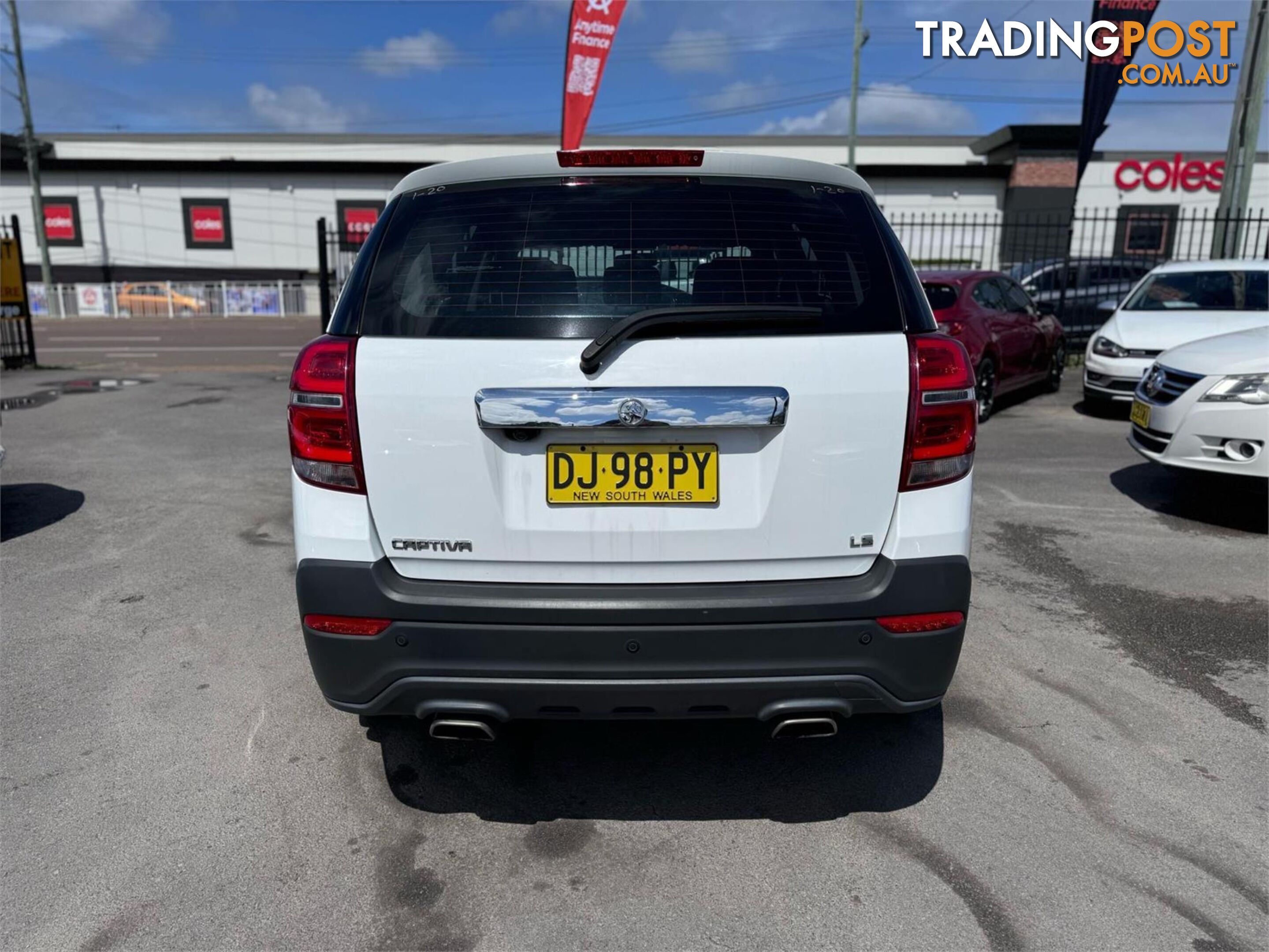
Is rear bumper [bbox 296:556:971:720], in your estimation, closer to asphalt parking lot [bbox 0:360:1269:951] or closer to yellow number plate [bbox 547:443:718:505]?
yellow number plate [bbox 547:443:718:505]

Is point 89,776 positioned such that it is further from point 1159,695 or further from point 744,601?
point 1159,695

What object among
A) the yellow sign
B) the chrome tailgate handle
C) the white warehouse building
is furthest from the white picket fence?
the chrome tailgate handle

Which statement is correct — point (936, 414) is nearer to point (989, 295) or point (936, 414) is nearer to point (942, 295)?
point (942, 295)

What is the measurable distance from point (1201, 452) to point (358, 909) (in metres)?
5.67

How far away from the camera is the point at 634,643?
2.38 metres

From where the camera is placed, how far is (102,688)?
3.70 m

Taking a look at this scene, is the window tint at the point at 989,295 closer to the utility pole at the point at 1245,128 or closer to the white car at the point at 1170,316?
the white car at the point at 1170,316

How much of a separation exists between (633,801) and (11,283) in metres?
14.3

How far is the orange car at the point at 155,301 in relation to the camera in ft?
109

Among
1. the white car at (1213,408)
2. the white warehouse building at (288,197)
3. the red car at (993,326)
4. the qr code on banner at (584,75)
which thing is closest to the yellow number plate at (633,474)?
the white car at (1213,408)

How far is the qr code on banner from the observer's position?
13.5 meters

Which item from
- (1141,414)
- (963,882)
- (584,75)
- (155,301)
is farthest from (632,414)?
(155,301)

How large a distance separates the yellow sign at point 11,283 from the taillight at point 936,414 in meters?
14.3

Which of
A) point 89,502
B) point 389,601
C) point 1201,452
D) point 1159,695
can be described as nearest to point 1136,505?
point 1201,452
